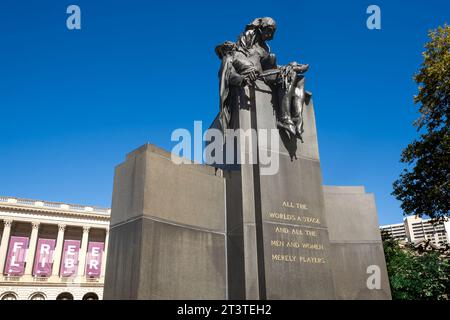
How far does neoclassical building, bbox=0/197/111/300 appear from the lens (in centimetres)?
5978

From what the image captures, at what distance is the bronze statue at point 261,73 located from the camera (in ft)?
29.5

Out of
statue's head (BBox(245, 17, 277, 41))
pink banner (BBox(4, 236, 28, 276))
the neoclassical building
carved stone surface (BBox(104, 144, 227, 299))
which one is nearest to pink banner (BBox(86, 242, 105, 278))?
the neoclassical building

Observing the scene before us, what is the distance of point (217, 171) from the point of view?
29.2 ft

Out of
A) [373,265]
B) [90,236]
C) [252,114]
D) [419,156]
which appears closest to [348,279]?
[373,265]

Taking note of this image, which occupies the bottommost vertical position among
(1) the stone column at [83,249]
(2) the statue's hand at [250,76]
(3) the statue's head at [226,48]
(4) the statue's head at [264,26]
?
(2) the statue's hand at [250,76]

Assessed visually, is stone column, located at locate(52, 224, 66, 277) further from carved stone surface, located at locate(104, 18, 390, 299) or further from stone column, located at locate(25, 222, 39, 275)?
carved stone surface, located at locate(104, 18, 390, 299)

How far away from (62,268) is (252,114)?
6355 centimetres

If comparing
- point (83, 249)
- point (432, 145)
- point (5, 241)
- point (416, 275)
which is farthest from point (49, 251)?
point (432, 145)

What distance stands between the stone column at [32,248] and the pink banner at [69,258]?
478cm

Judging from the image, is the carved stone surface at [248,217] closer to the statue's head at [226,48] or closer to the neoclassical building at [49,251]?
the statue's head at [226,48]

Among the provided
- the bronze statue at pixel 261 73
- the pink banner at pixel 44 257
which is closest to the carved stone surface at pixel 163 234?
the bronze statue at pixel 261 73

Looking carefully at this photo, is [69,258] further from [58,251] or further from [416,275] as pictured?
[416,275]

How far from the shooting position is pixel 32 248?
64.9 m
